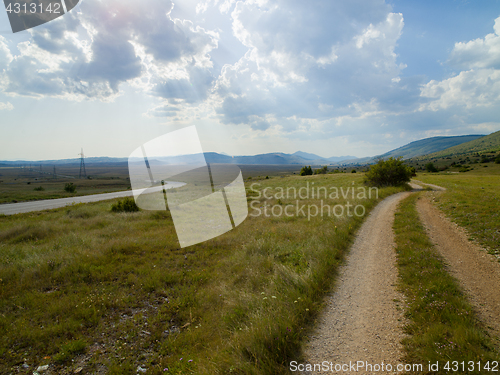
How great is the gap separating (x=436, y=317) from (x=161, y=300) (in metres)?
7.59

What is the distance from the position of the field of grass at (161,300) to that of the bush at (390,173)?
23.7 meters

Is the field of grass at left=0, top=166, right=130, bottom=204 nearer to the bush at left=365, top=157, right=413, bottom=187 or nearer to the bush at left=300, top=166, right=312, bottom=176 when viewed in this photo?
the bush at left=365, top=157, right=413, bottom=187

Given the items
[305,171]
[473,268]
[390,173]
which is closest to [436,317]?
[473,268]

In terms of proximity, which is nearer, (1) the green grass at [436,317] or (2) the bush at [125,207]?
(1) the green grass at [436,317]

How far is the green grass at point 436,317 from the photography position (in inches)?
135

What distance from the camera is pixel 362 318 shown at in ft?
15.7

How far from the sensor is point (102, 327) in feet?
19.5

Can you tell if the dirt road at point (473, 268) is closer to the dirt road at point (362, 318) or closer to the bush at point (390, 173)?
the dirt road at point (362, 318)

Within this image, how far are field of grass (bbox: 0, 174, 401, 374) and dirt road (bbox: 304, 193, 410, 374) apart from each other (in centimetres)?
39

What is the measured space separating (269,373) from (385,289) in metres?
4.09

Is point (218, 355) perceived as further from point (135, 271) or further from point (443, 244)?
point (443, 244)

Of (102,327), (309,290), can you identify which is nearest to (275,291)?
(309,290)

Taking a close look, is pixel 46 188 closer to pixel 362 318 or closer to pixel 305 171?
pixel 305 171

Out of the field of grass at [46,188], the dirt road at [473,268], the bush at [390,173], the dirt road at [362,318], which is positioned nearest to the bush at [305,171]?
the bush at [390,173]
